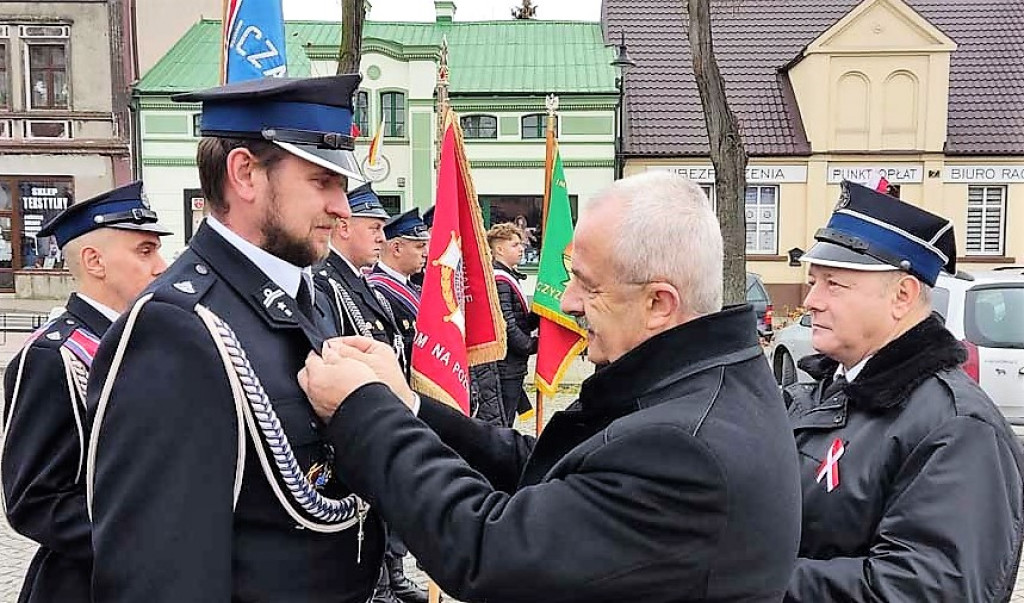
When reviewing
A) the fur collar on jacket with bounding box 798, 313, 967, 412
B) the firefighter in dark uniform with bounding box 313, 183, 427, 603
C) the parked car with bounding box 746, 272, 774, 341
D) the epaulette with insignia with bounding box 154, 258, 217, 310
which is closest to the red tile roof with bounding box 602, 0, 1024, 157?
the parked car with bounding box 746, 272, 774, 341

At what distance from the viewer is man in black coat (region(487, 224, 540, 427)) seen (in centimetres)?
775

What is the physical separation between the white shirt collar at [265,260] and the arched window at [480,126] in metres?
19.8

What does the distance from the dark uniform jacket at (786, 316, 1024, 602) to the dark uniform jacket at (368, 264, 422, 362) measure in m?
4.28

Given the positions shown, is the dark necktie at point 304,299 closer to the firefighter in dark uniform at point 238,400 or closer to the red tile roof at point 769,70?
the firefighter in dark uniform at point 238,400

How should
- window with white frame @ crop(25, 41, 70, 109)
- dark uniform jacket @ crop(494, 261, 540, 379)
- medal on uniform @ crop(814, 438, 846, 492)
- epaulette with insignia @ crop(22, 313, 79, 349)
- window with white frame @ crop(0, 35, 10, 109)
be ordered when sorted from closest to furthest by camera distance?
medal on uniform @ crop(814, 438, 846, 492)
epaulette with insignia @ crop(22, 313, 79, 349)
dark uniform jacket @ crop(494, 261, 540, 379)
window with white frame @ crop(0, 35, 10, 109)
window with white frame @ crop(25, 41, 70, 109)

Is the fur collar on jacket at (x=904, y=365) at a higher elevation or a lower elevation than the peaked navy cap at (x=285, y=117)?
lower

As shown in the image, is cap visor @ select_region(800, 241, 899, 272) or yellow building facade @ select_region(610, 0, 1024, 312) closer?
cap visor @ select_region(800, 241, 899, 272)

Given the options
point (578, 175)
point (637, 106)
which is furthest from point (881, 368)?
point (637, 106)

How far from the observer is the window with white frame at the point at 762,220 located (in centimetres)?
2155

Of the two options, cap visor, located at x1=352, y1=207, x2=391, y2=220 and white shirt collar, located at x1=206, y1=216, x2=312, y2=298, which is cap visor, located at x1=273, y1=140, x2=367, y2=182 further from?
cap visor, located at x1=352, y1=207, x2=391, y2=220

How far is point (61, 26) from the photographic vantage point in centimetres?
2295

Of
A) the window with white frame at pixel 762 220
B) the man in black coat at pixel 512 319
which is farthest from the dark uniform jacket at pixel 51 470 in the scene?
the window with white frame at pixel 762 220

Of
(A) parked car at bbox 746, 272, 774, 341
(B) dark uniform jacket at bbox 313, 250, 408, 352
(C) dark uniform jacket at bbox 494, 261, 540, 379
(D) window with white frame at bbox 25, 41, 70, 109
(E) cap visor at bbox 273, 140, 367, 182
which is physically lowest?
(A) parked car at bbox 746, 272, 774, 341

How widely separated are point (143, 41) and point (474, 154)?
923cm
